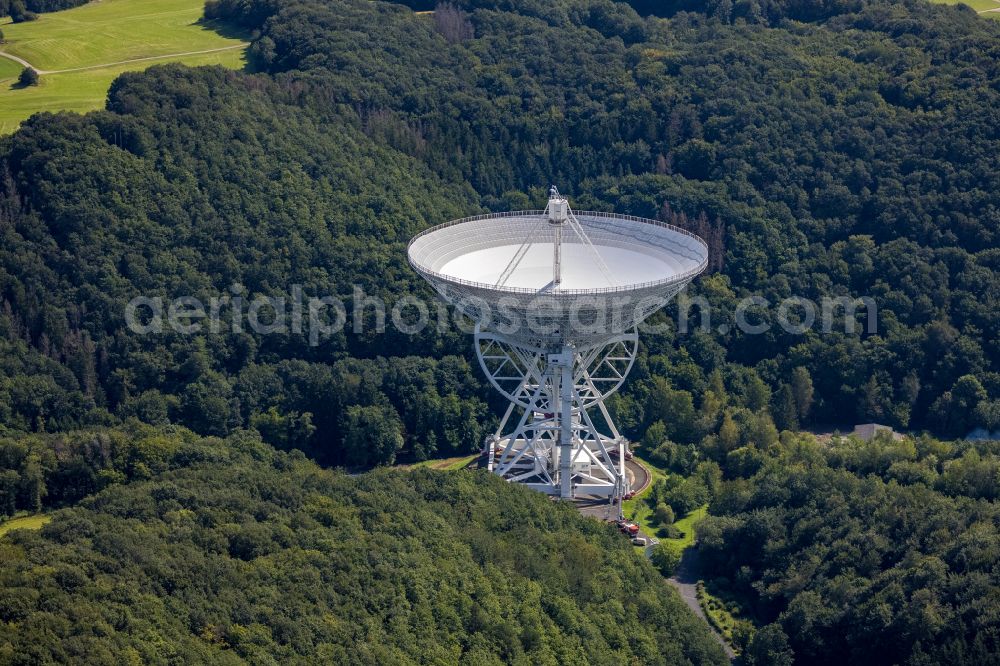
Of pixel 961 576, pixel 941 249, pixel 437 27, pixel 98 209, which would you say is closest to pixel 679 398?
pixel 941 249

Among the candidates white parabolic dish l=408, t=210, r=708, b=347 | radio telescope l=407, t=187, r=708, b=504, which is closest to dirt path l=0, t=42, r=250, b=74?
white parabolic dish l=408, t=210, r=708, b=347

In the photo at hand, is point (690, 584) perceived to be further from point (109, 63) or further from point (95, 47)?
point (95, 47)

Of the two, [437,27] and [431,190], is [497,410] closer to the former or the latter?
[431,190]

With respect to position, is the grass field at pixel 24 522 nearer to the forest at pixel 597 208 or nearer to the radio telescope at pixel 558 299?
the forest at pixel 597 208

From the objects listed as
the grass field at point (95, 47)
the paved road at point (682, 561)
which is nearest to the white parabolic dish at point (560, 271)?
the paved road at point (682, 561)

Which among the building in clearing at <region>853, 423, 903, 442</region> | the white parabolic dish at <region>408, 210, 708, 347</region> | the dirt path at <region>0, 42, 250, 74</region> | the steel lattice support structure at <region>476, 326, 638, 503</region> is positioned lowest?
the building in clearing at <region>853, 423, 903, 442</region>

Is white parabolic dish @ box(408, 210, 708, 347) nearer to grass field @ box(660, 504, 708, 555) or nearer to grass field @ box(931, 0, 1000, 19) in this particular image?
grass field @ box(660, 504, 708, 555)
